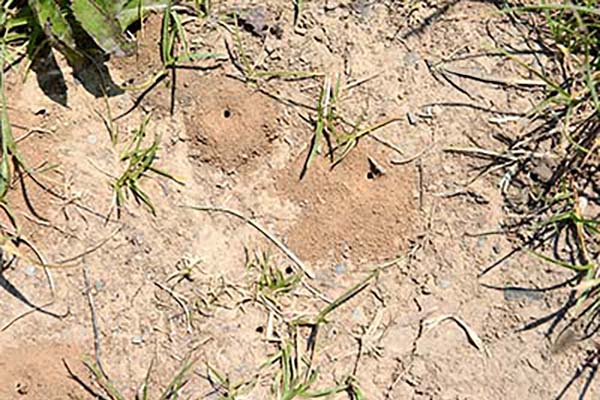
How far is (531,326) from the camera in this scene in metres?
2.91

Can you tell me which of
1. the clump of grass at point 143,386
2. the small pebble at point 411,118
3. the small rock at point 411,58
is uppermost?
the small rock at point 411,58

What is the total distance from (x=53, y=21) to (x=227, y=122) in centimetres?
54

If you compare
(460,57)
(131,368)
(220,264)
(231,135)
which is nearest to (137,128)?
(231,135)

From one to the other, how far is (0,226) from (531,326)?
1463mm

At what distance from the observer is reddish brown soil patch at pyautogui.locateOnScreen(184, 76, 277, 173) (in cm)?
296

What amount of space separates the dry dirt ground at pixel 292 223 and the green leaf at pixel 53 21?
15 centimetres

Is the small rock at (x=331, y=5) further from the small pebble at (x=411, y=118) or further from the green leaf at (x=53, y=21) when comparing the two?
the green leaf at (x=53, y=21)

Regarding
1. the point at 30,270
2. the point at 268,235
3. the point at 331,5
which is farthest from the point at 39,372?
the point at 331,5

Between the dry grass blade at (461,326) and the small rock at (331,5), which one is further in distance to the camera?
the small rock at (331,5)

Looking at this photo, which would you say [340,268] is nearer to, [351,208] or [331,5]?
[351,208]

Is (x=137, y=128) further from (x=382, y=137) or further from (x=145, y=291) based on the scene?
(x=382, y=137)

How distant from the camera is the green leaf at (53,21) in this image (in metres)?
2.88

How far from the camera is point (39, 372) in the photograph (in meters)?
2.87

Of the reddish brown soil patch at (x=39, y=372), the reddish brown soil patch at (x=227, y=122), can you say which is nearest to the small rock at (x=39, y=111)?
the reddish brown soil patch at (x=227, y=122)
